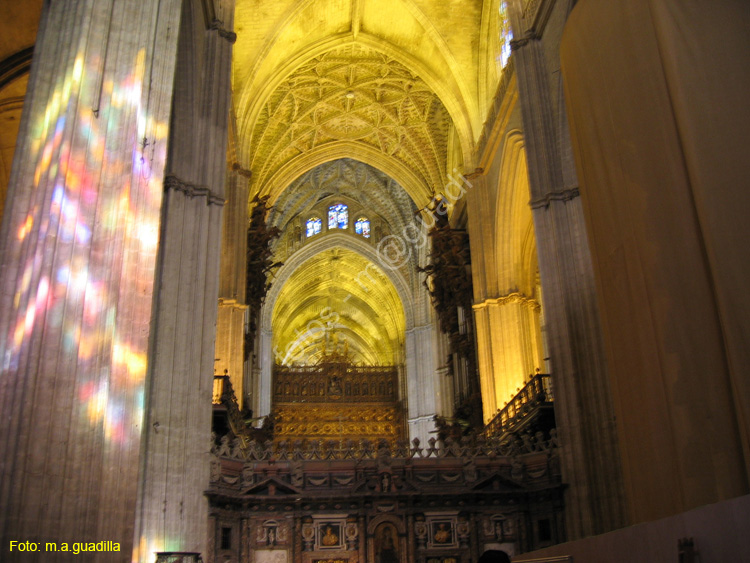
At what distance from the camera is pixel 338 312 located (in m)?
41.0

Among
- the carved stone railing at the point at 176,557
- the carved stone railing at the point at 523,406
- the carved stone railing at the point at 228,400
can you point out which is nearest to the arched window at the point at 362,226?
the carved stone railing at the point at 228,400

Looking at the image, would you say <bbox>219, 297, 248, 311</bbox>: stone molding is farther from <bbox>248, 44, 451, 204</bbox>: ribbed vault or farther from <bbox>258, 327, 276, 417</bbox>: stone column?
<bbox>258, 327, 276, 417</bbox>: stone column

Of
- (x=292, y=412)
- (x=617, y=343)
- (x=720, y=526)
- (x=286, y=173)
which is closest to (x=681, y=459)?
(x=617, y=343)

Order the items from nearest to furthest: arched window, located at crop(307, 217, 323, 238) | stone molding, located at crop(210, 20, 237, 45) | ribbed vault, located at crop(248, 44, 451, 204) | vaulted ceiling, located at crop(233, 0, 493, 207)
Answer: stone molding, located at crop(210, 20, 237, 45) → vaulted ceiling, located at crop(233, 0, 493, 207) → ribbed vault, located at crop(248, 44, 451, 204) → arched window, located at crop(307, 217, 323, 238)

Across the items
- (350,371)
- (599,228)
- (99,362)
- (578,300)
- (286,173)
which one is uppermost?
(286,173)

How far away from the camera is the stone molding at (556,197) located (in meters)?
12.5

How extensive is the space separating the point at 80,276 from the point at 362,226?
82.6 feet

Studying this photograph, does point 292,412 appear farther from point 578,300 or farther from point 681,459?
point 681,459

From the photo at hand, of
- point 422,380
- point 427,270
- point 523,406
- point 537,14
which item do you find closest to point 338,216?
point 422,380

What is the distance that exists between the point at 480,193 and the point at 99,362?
13561 mm

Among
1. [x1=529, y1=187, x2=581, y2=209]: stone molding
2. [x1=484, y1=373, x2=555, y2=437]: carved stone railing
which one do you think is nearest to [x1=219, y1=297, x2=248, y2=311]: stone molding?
[x1=484, y1=373, x2=555, y2=437]: carved stone railing

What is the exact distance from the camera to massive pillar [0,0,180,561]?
18.6ft

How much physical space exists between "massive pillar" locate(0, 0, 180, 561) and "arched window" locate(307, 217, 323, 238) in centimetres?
2321

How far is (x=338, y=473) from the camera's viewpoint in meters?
12.1
